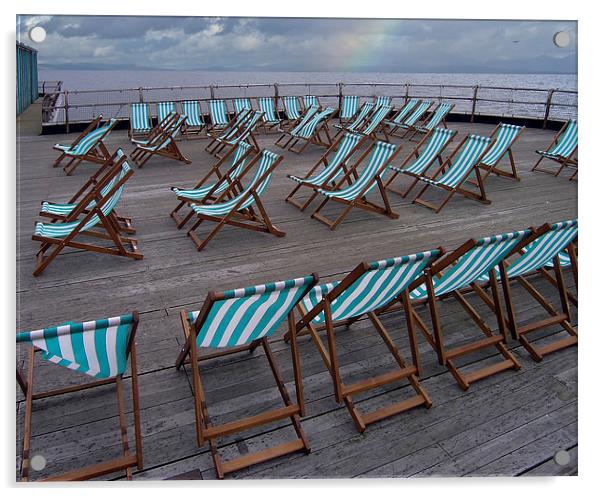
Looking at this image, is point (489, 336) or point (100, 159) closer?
point (489, 336)

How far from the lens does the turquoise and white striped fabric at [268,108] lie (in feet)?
32.1

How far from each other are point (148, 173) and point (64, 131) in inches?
134

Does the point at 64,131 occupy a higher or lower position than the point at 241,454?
higher

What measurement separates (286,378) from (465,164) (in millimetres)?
4017

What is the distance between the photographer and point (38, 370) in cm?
253

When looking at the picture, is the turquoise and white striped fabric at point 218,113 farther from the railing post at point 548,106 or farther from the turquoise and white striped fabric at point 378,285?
the turquoise and white striped fabric at point 378,285

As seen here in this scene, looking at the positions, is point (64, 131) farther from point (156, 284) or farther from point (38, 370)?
point (38, 370)

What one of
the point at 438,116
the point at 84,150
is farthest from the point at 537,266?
the point at 438,116

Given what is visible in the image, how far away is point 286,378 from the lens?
101 inches

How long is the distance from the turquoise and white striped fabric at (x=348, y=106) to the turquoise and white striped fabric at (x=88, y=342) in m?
9.15

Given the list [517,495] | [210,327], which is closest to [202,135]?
[210,327]

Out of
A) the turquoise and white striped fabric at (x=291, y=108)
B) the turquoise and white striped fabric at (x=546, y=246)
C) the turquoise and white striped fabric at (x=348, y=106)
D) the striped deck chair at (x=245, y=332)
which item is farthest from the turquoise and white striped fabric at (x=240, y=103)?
the striped deck chair at (x=245, y=332)

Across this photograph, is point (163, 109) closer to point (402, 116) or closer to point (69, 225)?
point (402, 116)

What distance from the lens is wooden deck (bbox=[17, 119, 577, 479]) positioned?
6.73 feet
